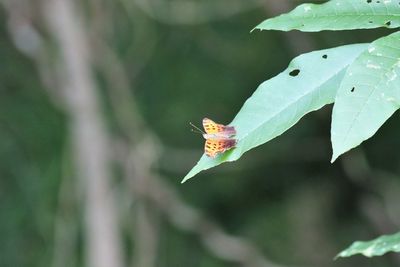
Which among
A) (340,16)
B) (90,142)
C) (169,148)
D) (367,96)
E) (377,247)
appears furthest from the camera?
(169,148)

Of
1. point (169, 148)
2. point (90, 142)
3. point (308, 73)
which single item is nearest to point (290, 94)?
point (308, 73)

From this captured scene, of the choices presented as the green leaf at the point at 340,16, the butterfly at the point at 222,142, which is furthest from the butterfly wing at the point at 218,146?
the green leaf at the point at 340,16

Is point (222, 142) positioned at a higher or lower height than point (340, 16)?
lower

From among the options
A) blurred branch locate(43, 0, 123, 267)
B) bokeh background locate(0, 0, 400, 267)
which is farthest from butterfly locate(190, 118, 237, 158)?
bokeh background locate(0, 0, 400, 267)

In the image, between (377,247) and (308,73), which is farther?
(377,247)

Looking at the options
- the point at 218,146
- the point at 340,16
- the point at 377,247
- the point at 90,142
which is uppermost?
the point at 90,142

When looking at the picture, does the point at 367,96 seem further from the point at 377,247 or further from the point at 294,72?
the point at 377,247

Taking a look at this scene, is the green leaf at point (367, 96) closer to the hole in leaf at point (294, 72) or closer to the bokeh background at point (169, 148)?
the hole in leaf at point (294, 72)

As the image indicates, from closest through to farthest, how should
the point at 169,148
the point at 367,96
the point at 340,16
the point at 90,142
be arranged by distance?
the point at 367,96 → the point at 340,16 → the point at 90,142 → the point at 169,148
